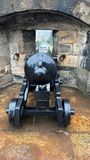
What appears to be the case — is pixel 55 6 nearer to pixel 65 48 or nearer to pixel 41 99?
pixel 65 48

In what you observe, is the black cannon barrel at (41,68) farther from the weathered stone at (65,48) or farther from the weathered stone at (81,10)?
the weathered stone at (65,48)

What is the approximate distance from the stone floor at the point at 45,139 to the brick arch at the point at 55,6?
135 cm

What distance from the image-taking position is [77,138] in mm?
2641

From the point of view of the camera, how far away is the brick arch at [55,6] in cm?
313

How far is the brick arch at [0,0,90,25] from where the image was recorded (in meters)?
3.13

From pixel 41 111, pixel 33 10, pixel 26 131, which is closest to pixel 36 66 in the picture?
pixel 41 111

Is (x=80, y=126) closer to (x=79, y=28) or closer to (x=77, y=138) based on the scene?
(x=77, y=138)

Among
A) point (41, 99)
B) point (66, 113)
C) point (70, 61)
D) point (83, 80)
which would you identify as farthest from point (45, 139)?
point (70, 61)

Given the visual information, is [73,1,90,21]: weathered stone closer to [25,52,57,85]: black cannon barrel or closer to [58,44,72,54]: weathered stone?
[58,44,72,54]: weathered stone

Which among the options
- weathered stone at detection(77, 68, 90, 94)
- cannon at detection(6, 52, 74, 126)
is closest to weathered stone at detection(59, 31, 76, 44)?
weathered stone at detection(77, 68, 90, 94)

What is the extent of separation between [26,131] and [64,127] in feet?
1.55

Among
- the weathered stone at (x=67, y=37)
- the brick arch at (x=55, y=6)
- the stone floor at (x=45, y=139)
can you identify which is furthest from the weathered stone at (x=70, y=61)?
the stone floor at (x=45, y=139)

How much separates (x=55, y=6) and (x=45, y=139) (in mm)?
1772

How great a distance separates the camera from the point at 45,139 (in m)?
2.64
